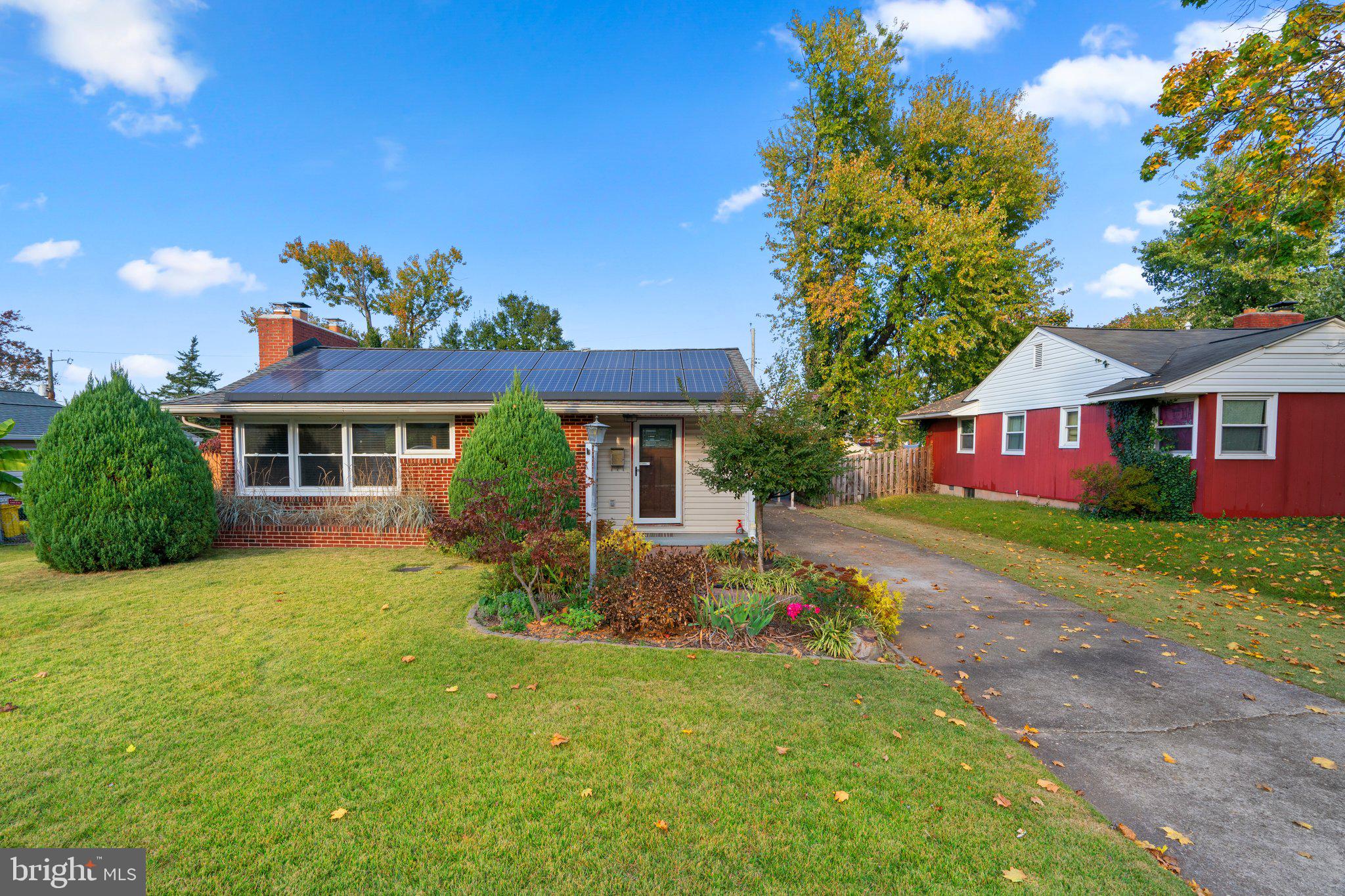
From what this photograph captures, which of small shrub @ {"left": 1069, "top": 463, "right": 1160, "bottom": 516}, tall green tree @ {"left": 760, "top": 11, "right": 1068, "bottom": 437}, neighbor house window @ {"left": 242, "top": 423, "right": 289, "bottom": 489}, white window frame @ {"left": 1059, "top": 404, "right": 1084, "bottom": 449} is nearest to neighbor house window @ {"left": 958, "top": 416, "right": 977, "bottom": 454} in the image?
tall green tree @ {"left": 760, "top": 11, "right": 1068, "bottom": 437}

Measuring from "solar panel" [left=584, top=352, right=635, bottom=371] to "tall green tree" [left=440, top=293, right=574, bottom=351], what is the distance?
29.9m

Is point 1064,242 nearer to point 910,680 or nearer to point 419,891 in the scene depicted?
point 910,680

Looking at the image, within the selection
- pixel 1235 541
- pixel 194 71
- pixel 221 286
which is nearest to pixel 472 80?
pixel 194 71

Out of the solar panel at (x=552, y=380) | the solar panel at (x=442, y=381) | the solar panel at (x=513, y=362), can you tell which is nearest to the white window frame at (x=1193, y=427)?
the solar panel at (x=552, y=380)

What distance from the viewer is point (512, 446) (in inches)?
337

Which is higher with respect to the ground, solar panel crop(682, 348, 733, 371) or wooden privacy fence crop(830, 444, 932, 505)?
solar panel crop(682, 348, 733, 371)

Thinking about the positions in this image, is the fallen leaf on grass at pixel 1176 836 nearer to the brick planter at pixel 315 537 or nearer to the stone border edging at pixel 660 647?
the stone border edging at pixel 660 647

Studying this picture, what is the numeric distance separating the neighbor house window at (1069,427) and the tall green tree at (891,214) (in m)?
6.64

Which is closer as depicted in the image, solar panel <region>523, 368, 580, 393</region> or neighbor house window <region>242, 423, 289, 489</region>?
solar panel <region>523, 368, 580, 393</region>

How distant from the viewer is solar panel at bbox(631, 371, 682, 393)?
1025cm

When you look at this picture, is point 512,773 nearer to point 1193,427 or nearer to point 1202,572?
point 1202,572

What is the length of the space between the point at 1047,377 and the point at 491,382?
1467 cm

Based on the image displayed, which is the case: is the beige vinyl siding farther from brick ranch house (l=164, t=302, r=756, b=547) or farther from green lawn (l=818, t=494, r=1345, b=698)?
green lawn (l=818, t=494, r=1345, b=698)

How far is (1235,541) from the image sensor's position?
30.1 ft
